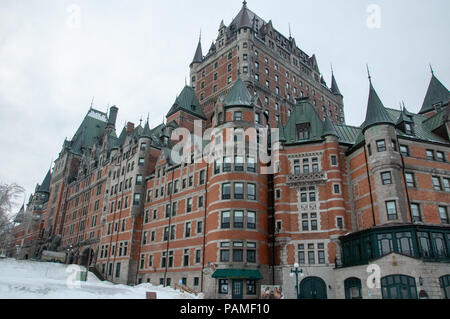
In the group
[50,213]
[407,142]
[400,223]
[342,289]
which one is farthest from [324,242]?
[50,213]

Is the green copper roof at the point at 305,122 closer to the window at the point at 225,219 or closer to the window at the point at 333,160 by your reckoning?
the window at the point at 333,160

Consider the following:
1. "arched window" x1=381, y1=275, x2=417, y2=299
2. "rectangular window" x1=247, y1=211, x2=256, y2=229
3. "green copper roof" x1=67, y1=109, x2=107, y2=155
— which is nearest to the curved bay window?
"arched window" x1=381, y1=275, x2=417, y2=299

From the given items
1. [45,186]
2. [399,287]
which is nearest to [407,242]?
[399,287]

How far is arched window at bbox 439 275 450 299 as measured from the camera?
30.3 m

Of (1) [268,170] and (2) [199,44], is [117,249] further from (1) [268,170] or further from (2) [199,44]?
(2) [199,44]

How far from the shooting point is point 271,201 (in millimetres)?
44375

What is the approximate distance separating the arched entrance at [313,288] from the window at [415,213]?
1139 cm

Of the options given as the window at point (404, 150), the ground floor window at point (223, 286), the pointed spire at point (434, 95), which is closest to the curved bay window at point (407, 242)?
the window at point (404, 150)

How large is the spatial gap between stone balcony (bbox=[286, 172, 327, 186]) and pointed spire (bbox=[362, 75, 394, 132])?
284 inches

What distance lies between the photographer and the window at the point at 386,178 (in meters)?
37.2

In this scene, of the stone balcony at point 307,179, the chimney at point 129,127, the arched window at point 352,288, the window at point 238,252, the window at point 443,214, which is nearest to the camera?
the arched window at point 352,288

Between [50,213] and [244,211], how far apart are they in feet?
234

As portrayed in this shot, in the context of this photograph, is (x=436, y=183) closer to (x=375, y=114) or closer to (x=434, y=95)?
(x=375, y=114)

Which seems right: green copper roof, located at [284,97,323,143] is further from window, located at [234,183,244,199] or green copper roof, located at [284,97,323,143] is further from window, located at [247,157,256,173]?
window, located at [234,183,244,199]
